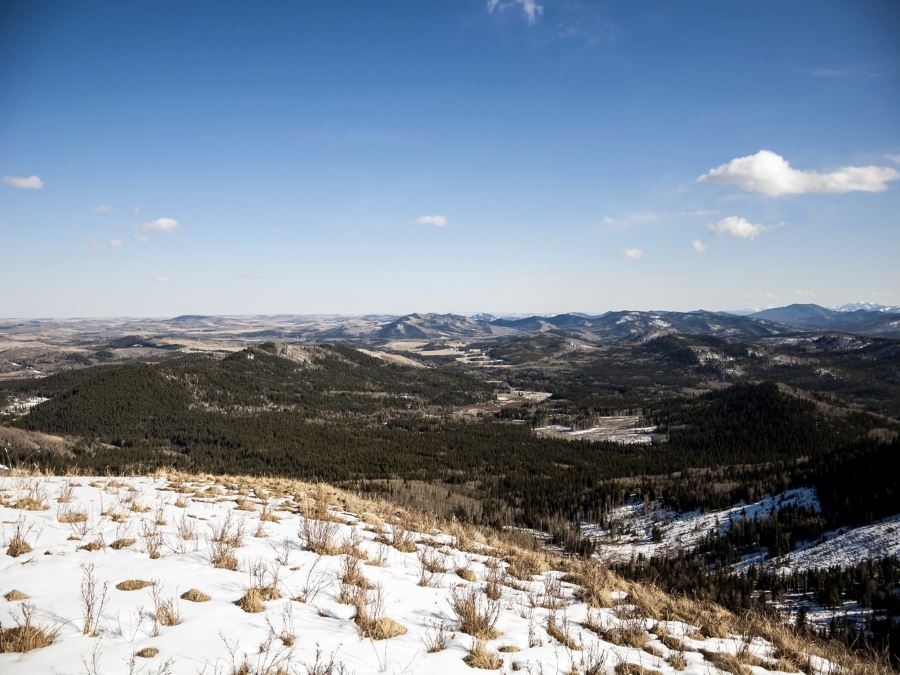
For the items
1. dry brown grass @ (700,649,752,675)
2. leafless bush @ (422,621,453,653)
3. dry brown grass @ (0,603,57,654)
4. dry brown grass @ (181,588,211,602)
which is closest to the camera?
dry brown grass @ (0,603,57,654)

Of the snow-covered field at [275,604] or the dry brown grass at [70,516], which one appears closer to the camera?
the snow-covered field at [275,604]

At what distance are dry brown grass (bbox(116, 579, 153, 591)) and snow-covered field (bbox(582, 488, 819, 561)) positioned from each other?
4758 cm

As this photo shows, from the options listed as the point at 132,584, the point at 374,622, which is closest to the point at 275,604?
the point at 374,622

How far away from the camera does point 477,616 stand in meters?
8.40

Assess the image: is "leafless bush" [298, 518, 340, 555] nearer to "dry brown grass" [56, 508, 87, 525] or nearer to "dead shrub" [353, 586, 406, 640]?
"dead shrub" [353, 586, 406, 640]

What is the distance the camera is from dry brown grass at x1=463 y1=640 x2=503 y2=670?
6.98 metres

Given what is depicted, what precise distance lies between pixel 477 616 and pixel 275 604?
146 inches

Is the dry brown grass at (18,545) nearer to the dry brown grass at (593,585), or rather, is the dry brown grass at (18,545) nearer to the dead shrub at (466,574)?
the dead shrub at (466,574)

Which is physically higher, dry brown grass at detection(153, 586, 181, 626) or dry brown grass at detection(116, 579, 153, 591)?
dry brown grass at detection(153, 586, 181, 626)

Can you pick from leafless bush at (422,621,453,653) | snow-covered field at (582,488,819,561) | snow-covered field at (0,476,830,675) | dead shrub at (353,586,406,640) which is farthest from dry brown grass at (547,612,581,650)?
snow-covered field at (582,488,819,561)

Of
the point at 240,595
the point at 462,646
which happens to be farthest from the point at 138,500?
the point at 462,646

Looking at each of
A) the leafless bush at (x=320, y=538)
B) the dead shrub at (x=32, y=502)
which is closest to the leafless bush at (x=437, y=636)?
the leafless bush at (x=320, y=538)

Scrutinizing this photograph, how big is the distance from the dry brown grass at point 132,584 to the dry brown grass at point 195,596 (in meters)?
0.92

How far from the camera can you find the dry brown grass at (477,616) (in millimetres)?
8117
